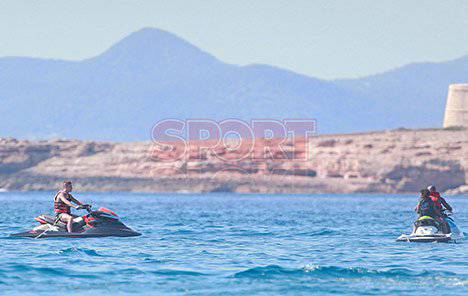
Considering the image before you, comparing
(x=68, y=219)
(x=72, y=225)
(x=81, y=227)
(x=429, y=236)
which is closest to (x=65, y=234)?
(x=72, y=225)

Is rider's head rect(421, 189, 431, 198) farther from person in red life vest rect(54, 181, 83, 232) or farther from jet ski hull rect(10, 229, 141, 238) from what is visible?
person in red life vest rect(54, 181, 83, 232)

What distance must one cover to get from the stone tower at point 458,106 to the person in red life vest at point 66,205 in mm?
142331

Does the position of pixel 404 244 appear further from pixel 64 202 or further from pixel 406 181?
pixel 406 181

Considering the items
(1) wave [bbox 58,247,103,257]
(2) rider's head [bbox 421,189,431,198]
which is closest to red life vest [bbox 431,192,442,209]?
(2) rider's head [bbox 421,189,431,198]

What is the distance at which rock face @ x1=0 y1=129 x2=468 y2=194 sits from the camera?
15300 cm

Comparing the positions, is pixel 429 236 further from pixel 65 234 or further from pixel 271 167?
pixel 271 167

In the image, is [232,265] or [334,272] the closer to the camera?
[334,272]

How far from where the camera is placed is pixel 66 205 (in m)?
36.2

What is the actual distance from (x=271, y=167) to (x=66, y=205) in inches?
4851

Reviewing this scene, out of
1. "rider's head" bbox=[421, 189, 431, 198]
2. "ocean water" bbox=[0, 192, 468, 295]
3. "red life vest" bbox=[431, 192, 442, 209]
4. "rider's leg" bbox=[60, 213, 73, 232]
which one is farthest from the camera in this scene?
"red life vest" bbox=[431, 192, 442, 209]

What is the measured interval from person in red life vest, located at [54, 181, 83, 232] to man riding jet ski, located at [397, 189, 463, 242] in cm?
1154

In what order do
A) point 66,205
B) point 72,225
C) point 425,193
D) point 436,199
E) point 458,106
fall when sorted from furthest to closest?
point 458,106 → point 436,199 → point 72,225 → point 425,193 → point 66,205

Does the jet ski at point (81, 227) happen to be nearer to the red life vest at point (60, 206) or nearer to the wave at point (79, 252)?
the red life vest at point (60, 206)

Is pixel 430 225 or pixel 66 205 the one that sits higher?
pixel 66 205
